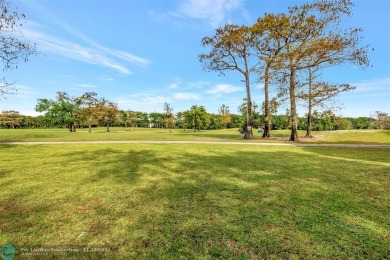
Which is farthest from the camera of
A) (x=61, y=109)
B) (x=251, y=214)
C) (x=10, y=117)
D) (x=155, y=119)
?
(x=155, y=119)

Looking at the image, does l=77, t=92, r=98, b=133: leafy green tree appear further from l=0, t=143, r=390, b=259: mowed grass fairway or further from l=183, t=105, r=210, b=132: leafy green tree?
l=0, t=143, r=390, b=259: mowed grass fairway

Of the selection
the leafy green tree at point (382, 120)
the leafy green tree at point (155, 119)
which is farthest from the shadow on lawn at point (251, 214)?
the leafy green tree at point (155, 119)

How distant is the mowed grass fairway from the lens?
335cm

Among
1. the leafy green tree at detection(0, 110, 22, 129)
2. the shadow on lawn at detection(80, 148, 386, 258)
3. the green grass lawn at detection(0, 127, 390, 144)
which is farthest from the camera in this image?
the leafy green tree at detection(0, 110, 22, 129)

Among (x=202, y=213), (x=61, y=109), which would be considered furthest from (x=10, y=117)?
(x=202, y=213)

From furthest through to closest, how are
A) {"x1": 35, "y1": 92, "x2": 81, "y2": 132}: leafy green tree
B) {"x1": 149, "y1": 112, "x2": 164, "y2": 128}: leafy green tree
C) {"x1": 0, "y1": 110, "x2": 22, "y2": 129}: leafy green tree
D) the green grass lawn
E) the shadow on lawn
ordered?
{"x1": 149, "y1": 112, "x2": 164, "y2": 128}: leafy green tree → {"x1": 0, "y1": 110, "x2": 22, "y2": 129}: leafy green tree → {"x1": 35, "y1": 92, "x2": 81, "y2": 132}: leafy green tree → the green grass lawn → the shadow on lawn

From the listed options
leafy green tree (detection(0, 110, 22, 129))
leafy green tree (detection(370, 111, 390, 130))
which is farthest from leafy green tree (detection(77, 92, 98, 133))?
leafy green tree (detection(370, 111, 390, 130))

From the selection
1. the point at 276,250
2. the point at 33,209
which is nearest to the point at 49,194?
the point at 33,209

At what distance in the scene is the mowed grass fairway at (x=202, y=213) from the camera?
3.35m

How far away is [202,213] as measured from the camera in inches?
177

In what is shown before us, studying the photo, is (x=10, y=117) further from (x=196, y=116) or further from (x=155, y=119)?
(x=196, y=116)

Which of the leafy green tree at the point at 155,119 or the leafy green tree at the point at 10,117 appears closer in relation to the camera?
the leafy green tree at the point at 10,117

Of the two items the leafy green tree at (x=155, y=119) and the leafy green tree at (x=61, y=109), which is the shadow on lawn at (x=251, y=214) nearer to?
the leafy green tree at (x=61, y=109)

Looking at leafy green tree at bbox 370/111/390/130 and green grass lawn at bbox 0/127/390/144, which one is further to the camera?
leafy green tree at bbox 370/111/390/130
